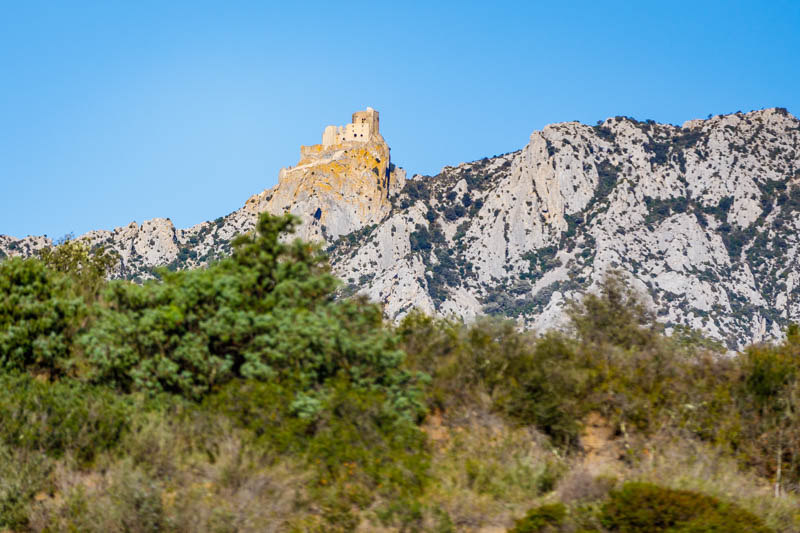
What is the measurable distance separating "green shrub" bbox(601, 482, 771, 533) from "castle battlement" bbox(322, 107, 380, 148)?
14689 cm

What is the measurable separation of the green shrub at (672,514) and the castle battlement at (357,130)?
146889 millimetres

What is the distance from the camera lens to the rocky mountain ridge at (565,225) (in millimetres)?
97562

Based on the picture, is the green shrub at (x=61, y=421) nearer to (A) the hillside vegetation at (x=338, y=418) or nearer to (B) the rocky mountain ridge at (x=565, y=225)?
(A) the hillside vegetation at (x=338, y=418)

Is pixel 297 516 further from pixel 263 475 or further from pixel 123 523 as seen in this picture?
pixel 123 523

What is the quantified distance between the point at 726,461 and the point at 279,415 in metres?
6.58

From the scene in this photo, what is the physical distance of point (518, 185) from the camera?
125812 mm

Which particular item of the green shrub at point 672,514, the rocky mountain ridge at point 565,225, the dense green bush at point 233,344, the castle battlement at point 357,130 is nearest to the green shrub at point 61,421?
the dense green bush at point 233,344

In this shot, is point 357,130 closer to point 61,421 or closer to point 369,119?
point 369,119

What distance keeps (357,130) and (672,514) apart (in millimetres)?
149390

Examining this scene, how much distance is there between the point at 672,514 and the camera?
8.29m

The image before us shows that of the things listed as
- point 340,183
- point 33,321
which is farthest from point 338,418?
point 340,183

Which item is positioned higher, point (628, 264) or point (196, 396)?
point (628, 264)

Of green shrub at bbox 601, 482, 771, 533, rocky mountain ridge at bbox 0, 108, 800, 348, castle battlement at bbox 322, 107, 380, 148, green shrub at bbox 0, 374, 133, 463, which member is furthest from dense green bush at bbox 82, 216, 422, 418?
castle battlement at bbox 322, 107, 380, 148

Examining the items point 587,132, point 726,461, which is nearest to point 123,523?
point 726,461
